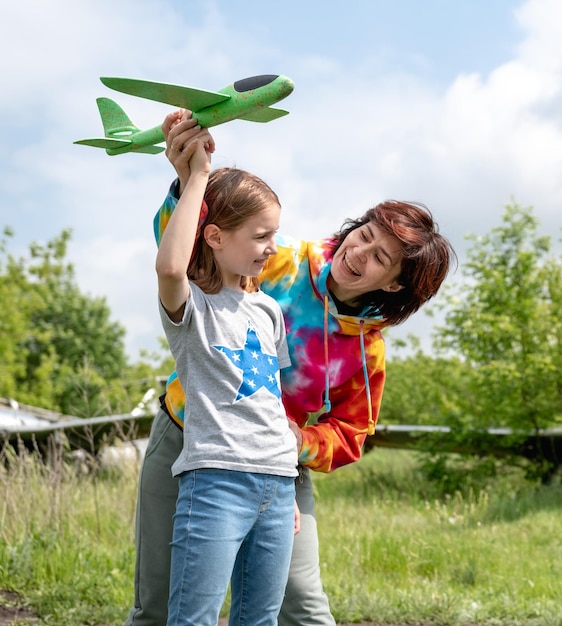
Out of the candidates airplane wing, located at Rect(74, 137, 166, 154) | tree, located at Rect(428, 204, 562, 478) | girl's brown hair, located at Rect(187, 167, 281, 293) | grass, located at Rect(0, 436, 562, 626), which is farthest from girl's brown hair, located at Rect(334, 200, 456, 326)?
tree, located at Rect(428, 204, 562, 478)

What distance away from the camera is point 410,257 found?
108 inches

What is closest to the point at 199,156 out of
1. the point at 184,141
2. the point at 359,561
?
the point at 184,141

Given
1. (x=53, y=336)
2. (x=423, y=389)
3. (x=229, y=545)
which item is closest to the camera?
(x=229, y=545)

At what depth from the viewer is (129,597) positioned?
467 centimetres

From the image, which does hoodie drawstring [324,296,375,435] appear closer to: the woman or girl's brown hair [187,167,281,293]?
the woman

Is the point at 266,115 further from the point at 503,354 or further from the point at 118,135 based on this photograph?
the point at 503,354

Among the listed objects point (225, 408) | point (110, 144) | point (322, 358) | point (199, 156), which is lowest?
point (225, 408)

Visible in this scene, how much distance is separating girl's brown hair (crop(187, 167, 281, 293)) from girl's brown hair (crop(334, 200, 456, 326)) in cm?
51

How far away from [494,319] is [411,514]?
8.16 feet

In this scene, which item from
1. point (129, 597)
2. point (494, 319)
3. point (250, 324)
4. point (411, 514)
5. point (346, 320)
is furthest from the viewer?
point (494, 319)

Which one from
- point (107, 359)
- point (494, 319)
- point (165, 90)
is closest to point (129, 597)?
point (165, 90)

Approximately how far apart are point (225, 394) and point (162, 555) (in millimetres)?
661

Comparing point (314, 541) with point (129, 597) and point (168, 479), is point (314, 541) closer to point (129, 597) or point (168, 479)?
point (168, 479)

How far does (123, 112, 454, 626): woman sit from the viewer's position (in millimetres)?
2623
